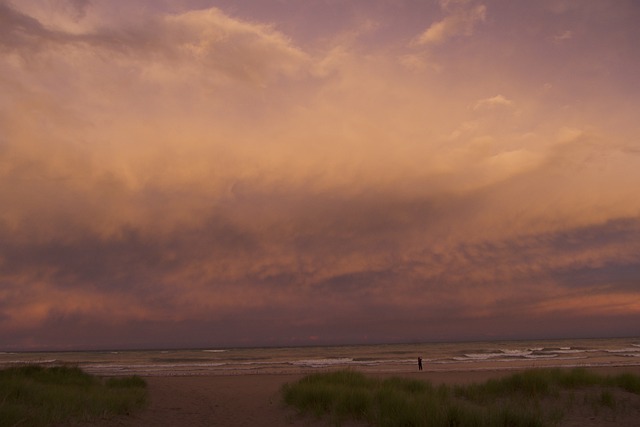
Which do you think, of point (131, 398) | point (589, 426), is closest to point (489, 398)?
point (589, 426)

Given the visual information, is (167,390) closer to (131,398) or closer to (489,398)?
(131,398)

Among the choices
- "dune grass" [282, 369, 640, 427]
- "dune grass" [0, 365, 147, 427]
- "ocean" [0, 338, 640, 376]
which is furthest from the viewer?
"ocean" [0, 338, 640, 376]

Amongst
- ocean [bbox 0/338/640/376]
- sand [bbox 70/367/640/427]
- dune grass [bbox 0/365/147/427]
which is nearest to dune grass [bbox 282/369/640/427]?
sand [bbox 70/367/640/427]

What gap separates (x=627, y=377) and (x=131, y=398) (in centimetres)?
1976

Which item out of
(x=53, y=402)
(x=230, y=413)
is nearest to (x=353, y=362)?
(x=230, y=413)

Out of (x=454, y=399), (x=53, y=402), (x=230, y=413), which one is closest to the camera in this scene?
(x=53, y=402)

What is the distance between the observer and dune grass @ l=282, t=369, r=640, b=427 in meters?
12.7

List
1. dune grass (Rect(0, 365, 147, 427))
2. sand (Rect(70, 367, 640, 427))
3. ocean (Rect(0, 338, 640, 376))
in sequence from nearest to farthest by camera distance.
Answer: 1. dune grass (Rect(0, 365, 147, 427))
2. sand (Rect(70, 367, 640, 427))
3. ocean (Rect(0, 338, 640, 376))

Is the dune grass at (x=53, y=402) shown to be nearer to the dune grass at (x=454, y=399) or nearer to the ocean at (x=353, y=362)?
the dune grass at (x=454, y=399)

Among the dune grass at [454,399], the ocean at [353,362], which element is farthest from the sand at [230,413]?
the ocean at [353,362]

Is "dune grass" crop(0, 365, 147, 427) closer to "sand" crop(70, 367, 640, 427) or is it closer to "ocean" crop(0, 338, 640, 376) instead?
"sand" crop(70, 367, 640, 427)

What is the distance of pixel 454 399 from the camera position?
1720 cm

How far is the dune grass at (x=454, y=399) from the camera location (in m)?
12.7

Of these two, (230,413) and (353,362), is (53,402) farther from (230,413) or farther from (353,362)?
(353,362)
